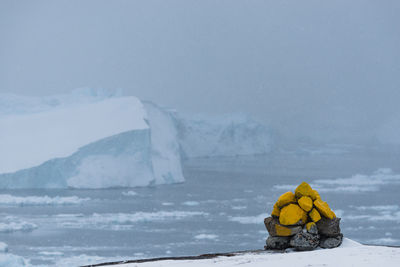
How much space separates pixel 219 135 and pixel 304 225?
4272 centimetres

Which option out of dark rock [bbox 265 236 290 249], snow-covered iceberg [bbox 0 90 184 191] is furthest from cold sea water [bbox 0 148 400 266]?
dark rock [bbox 265 236 290 249]

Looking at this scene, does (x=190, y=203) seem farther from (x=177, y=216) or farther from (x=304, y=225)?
(x=304, y=225)

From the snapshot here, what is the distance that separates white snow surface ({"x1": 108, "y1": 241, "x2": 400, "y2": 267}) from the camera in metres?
5.32

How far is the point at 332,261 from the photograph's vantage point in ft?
17.8

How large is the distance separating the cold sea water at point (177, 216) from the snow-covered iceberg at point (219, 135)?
31.4 ft

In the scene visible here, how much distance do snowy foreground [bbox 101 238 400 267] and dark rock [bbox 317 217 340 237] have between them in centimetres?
17

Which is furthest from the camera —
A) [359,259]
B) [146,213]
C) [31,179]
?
[31,179]

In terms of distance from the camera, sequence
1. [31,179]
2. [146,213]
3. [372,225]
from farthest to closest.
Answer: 1. [31,179]
2. [146,213]
3. [372,225]

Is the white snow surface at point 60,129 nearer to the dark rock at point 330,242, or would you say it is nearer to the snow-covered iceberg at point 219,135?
the snow-covered iceberg at point 219,135

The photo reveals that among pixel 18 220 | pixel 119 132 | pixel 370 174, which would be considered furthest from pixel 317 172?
pixel 18 220

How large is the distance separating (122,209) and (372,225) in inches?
330

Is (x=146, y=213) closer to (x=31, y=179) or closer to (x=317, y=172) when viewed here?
(x=31, y=179)

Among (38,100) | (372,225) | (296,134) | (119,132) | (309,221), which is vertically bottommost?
(309,221)

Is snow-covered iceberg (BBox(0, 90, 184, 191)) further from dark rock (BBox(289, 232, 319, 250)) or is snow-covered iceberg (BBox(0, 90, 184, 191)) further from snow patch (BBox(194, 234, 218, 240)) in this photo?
dark rock (BBox(289, 232, 319, 250))
